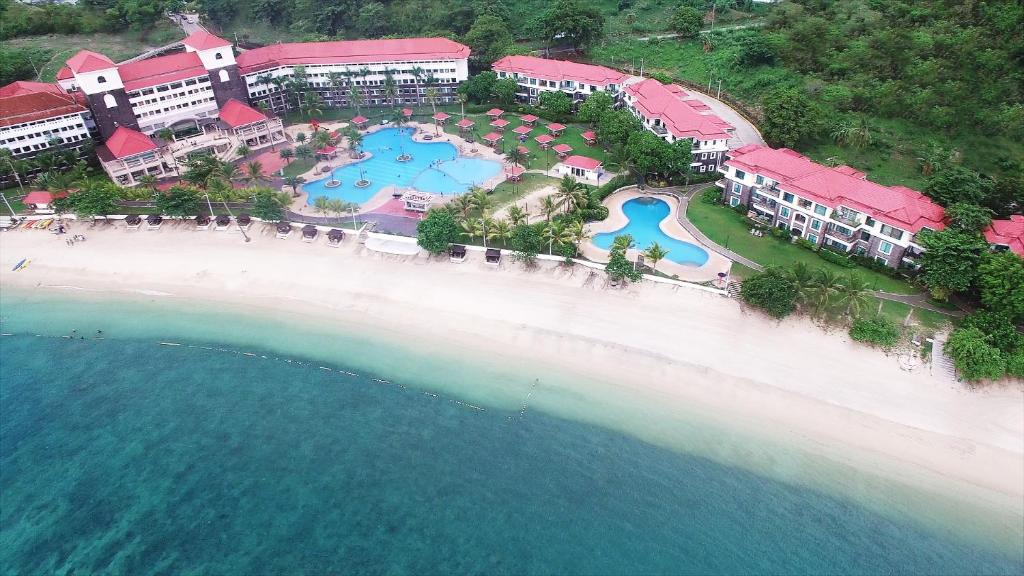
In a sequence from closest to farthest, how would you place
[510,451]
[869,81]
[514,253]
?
[510,451]
[514,253]
[869,81]

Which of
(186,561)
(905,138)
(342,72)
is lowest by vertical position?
(186,561)

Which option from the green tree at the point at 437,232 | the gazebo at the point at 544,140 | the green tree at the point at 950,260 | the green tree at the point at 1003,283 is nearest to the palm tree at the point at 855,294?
the green tree at the point at 950,260

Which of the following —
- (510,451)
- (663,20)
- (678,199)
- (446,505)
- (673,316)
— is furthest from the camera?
(663,20)

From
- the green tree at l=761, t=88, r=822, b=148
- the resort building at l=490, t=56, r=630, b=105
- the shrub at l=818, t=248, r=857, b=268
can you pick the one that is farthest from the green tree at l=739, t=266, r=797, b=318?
the resort building at l=490, t=56, r=630, b=105

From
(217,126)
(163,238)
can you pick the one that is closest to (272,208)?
(163,238)

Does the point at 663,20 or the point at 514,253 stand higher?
the point at 663,20

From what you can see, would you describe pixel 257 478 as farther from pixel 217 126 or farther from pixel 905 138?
pixel 905 138

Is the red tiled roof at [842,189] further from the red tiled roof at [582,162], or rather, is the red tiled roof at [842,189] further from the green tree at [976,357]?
the red tiled roof at [582,162]
